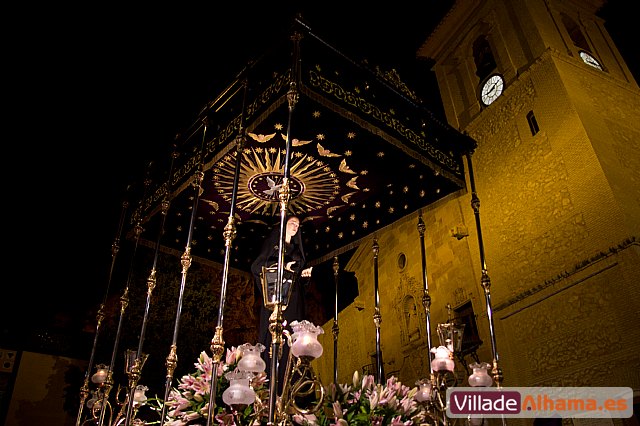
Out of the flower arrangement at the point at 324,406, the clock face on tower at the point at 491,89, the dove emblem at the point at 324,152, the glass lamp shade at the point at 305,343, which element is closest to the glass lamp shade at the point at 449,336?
the flower arrangement at the point at 324,406

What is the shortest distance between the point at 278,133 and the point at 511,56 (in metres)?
7.99

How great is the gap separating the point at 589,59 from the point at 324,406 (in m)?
10.7

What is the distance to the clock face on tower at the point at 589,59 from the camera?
1055 centimetres

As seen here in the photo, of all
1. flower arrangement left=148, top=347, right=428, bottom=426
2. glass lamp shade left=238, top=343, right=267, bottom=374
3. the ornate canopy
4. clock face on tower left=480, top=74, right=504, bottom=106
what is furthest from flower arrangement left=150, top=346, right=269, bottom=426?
clock face on tower left=480, top=74, right=504, bottom=106

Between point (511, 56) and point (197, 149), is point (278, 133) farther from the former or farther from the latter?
point (511, 56)

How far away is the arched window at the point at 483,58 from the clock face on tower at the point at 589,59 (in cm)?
186

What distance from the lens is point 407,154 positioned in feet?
16.8

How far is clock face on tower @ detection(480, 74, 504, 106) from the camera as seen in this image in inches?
430

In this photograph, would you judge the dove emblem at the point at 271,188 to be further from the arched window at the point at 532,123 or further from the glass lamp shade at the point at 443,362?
the arched window at the point at 532,123

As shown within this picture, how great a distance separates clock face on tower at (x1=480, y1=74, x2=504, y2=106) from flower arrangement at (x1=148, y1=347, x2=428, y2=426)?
30.5ft

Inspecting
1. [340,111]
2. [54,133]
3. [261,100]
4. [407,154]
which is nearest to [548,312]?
[407,154]

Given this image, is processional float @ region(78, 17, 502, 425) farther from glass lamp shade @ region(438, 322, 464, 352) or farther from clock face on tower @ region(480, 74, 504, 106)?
clock face on tower @ region(480, 74, 504, 106)

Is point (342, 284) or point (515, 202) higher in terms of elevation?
point (515, 202)

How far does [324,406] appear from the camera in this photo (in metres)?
2.99
